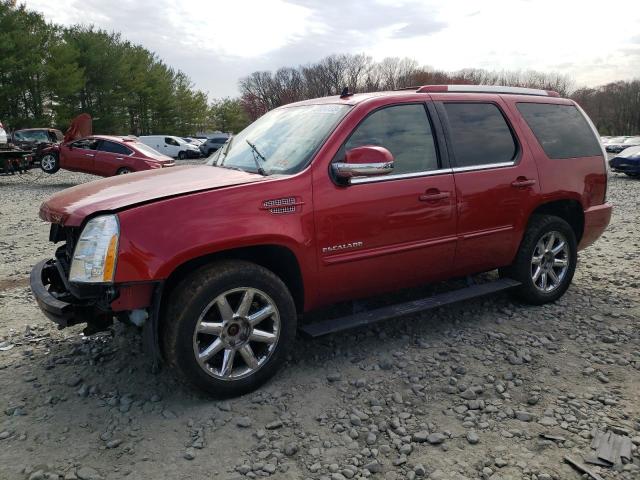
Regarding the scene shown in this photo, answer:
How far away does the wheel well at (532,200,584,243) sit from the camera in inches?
183

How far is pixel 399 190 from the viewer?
Answer: 3.58 m

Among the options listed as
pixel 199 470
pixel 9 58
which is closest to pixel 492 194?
pixel 199 470

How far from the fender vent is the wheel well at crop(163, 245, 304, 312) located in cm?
24

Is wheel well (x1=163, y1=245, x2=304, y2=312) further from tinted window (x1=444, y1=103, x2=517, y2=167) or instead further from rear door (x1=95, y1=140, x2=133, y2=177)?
rear door (x1=95, y1=140, x2=133, y2=177)

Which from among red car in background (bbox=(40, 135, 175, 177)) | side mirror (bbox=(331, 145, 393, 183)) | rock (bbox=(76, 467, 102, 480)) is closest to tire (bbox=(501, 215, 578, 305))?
side mirror (bbox=(331, 145, 393, 183))

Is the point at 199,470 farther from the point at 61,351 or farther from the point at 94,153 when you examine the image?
the point at 94,153

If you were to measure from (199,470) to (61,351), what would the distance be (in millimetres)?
1861

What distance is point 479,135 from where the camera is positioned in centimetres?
413

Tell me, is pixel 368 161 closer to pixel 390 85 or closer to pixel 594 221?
pixel 594 221

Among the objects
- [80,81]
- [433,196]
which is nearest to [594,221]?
[433,196]

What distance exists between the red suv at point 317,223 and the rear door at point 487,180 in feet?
0.04

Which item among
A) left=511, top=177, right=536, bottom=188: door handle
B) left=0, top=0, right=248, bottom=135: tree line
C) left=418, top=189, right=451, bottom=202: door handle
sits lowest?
left=418, top=189, right=451, bottom=202: door handle

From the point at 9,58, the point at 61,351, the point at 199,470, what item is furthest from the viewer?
the point at 9,58

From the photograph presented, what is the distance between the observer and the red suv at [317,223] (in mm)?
2922
